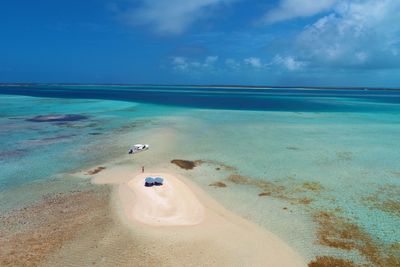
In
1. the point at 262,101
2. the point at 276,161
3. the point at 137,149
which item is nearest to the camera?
the point at 276,161

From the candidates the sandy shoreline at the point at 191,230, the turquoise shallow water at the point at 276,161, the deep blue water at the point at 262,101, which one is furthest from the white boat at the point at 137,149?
the deep blue water at the point at 262,101

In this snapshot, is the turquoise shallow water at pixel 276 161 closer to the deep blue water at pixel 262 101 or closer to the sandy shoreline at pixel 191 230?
the sandy shoreline at pixel 191 230

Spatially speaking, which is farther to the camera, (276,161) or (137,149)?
(137,149)

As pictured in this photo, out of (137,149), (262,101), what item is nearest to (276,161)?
(137,149)

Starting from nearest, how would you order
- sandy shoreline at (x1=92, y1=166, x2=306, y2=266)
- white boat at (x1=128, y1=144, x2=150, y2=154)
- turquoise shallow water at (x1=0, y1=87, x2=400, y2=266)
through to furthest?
1. sandy shoreline at (x1=92, y1=166, x2=306, y2=266)
2. turquoise shallow water at (x1=0, y1=87, x2=400, y2=266)
3. white boat at (x1=128, y1=144, x2=150, y2=154)

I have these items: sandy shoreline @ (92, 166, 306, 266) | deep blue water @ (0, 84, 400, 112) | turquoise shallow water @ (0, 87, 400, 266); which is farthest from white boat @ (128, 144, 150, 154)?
deep blue water @ (0, 84, 400, 112)

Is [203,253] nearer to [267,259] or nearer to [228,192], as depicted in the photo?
[267,259]

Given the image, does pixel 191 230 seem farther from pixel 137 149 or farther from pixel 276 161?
pixel 137 149

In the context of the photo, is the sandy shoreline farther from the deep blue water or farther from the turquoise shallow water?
the deep blue water
